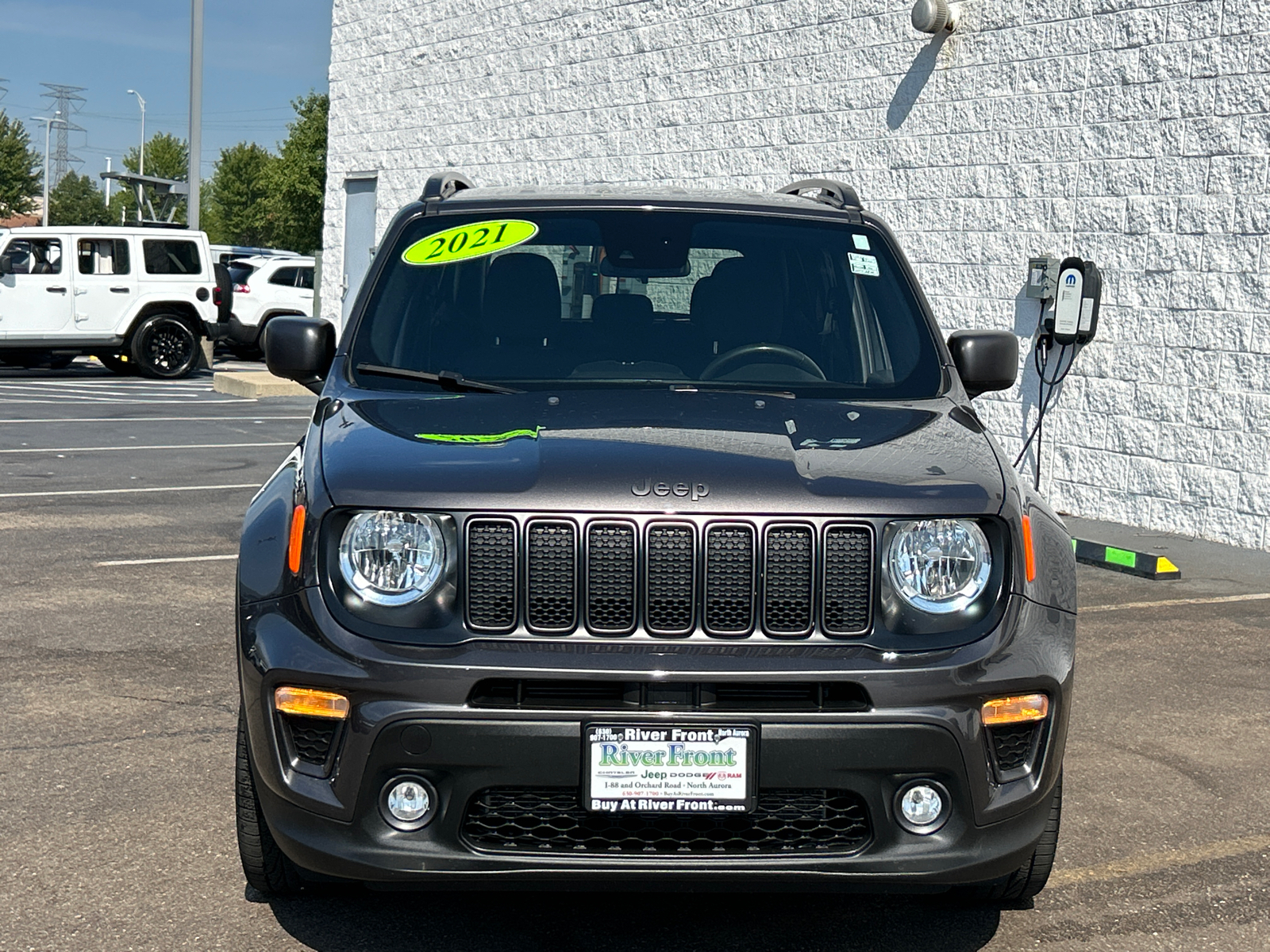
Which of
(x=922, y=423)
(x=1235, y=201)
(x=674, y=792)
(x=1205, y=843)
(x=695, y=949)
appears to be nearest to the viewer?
(x=674, y=792)

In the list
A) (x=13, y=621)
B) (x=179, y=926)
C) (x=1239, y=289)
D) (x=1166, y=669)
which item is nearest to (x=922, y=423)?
(x=179, y=926)

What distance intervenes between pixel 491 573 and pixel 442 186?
2.32 m

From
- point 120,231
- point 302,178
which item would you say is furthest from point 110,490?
point 302,178

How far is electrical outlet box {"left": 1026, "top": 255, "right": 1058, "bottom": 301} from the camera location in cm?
1129

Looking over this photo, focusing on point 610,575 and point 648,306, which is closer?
point 610,575

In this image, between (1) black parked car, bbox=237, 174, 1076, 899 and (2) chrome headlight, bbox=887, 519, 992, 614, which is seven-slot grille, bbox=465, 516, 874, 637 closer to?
(1) black parked car, bbox=237, 174, 1076, 899

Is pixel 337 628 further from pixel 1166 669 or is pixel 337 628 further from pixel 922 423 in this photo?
pixel 1166 669

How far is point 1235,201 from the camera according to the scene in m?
10.2

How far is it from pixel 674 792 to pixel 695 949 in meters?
0.72

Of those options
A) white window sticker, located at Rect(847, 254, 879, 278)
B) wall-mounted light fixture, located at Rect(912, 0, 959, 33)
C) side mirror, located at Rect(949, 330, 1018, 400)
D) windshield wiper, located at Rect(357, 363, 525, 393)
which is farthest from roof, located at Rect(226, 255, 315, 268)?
side mirror, located at Rect(949, 330, 1018, 400)

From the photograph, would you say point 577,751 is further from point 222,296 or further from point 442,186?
point 222,296

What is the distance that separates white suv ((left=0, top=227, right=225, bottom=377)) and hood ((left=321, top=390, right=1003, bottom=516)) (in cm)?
2000

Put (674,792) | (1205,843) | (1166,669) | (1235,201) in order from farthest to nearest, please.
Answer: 1. (1235,201)
2. (1166,669)
3. (1205,843)
4. (674,792)

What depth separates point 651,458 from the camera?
336cm
